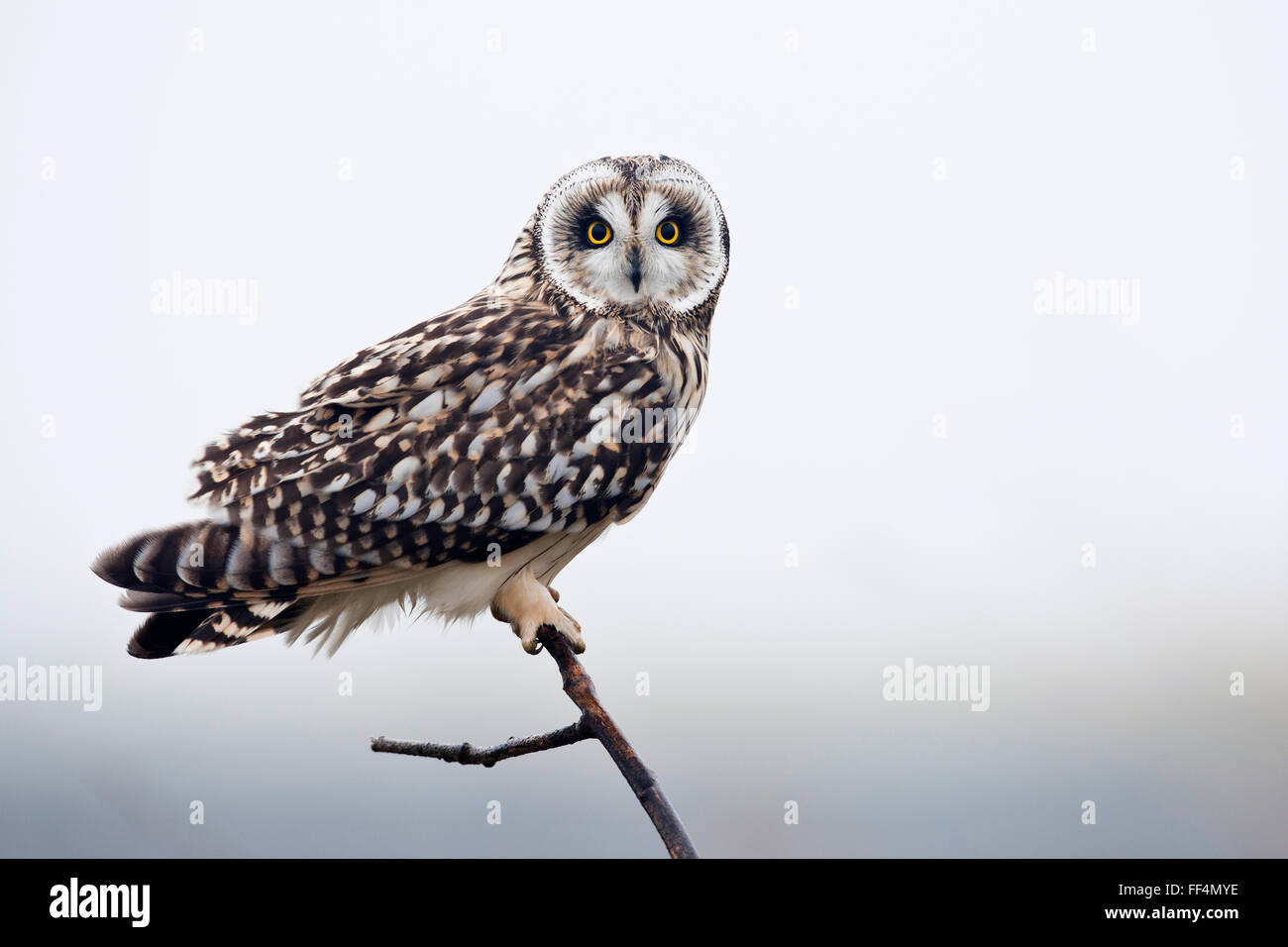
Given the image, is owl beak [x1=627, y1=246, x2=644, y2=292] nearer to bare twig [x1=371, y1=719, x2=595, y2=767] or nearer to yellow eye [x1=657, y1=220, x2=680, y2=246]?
yellow eye [x1=657, y1=220, x2=680, y2=246]

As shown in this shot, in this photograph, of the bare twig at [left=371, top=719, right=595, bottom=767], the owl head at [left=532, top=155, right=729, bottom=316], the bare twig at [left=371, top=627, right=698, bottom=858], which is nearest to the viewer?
the bare twig at [left=371, top=627, right=698, bottom=858]

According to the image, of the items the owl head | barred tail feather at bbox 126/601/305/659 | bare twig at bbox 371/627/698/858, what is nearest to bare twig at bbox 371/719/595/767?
bare twig at bbox 371/627/698/858

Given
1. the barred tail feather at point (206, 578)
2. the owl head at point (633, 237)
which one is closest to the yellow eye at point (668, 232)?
the owl head at point (633, 237)

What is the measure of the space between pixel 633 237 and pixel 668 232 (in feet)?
0.26

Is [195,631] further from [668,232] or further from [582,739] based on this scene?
[668,232]

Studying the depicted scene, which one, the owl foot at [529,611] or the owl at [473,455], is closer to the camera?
the owl at [473,455]

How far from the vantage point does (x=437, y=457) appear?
180 centimetres

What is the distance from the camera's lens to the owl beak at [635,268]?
6.19 ft

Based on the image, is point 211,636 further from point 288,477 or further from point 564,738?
point 564,738

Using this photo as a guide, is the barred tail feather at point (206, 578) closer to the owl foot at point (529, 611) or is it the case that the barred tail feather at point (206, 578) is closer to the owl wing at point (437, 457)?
the owl wing at point (437, 457)

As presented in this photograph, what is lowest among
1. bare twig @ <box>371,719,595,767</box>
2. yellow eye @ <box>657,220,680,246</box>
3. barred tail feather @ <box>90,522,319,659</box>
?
bare twig @ <box>371,719,595,767</box>

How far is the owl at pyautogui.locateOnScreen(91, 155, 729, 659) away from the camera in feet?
5.82

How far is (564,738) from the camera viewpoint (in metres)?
1.70
